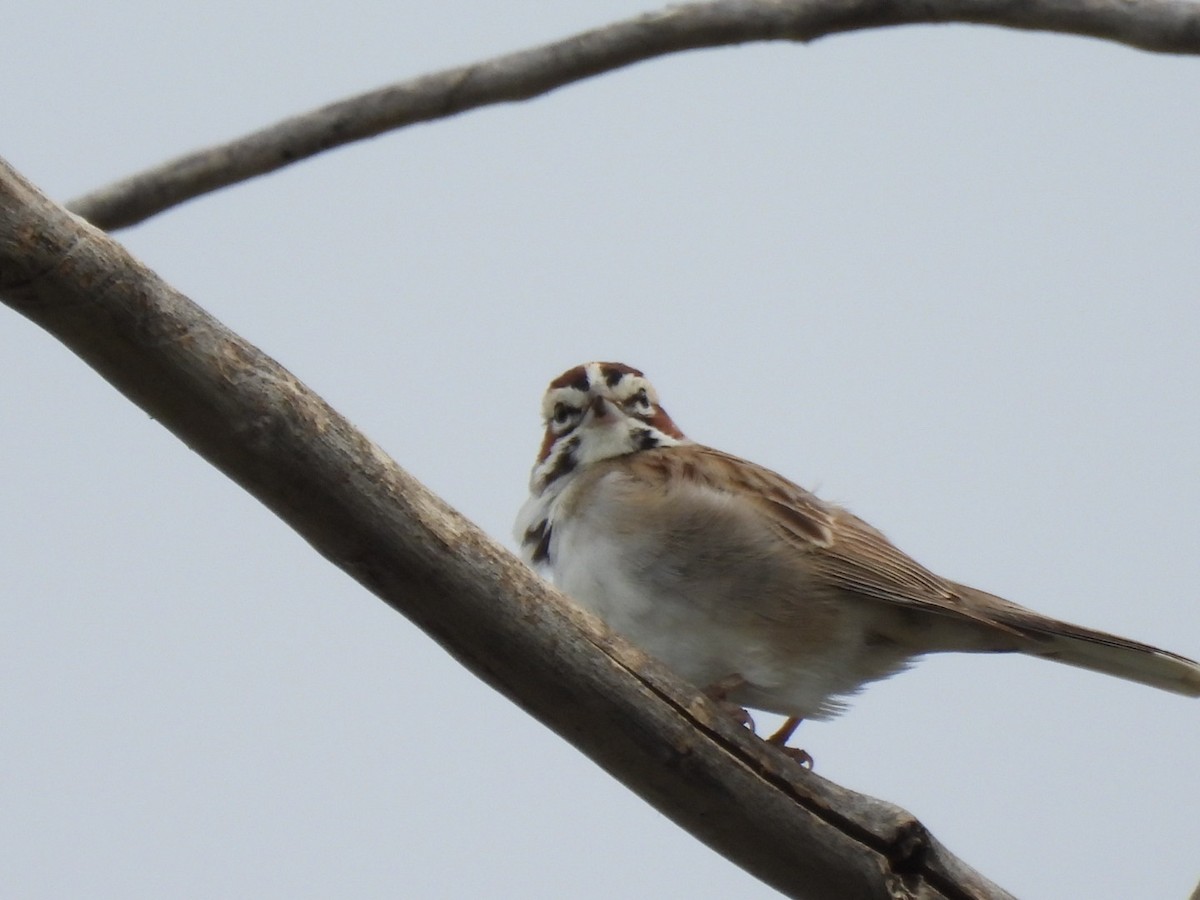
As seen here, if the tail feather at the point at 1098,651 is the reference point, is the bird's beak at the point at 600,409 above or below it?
above

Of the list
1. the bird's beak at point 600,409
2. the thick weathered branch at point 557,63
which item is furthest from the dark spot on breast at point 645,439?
the thick weathered branch at point 557,63

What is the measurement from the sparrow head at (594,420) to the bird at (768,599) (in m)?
0.46

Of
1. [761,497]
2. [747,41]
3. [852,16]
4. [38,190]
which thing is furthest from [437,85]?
[38,190]

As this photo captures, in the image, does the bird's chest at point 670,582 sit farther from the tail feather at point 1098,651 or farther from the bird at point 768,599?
the tail feather at point 1098,651

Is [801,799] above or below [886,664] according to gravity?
below

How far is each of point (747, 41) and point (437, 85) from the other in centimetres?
117

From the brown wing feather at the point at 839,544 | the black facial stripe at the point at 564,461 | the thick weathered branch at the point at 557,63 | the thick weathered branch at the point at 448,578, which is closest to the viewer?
the thick weathered branch at the point at 448,578

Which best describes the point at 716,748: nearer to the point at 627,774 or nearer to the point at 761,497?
the point at 627,774

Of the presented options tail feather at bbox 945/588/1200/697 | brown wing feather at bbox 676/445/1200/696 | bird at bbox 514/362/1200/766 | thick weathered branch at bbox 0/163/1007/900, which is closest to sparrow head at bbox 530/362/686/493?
bird at bbox 514/362/1200/766

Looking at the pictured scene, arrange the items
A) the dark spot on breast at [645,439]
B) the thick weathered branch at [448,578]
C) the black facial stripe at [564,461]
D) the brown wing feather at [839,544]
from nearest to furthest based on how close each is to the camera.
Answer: the thick weathered branch at [448,578], the brown wing feather at [839,544], the black facial stripe at [564,461], the dark spot on breast at [645,439]

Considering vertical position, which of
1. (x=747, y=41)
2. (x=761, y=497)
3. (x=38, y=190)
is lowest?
(x=38, y=190)

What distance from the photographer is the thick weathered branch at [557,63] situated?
17.8 feet

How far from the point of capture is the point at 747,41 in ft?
18.4

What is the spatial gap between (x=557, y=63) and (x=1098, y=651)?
9.34 feet
